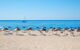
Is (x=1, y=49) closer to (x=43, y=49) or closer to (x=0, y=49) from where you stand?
(x=0, y=49)

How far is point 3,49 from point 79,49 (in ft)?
15.7

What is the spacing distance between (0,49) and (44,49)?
2.67m

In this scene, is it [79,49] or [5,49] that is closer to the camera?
[5,49]

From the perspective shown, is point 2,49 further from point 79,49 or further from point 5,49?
point 79,49

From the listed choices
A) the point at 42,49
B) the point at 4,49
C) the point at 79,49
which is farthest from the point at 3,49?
the point at 79,49

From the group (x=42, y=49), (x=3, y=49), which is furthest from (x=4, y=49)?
(x=42, y=49)

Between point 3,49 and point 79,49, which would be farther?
point 79,49

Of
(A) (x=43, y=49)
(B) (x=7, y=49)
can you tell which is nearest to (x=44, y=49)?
(A) (x=43, y=49)

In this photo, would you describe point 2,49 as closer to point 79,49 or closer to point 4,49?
point 4,49

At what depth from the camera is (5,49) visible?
1159 cm

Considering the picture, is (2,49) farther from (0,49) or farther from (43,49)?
(43,49)

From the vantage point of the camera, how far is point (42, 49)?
12102 millimetres

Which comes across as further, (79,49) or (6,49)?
(79,49)

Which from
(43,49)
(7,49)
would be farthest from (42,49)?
(7,49)
